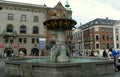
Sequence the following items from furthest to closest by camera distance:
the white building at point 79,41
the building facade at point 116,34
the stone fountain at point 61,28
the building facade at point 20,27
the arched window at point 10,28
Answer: the white building at point 79,41
the building facade at point 116,34
the arched window at point 10,28
the building facade at point 20,27
the stone fountain at point 61,28

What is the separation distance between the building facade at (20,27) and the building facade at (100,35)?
2240 cm

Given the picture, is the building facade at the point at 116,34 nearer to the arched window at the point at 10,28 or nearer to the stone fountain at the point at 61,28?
the arched window at the point at 10,28

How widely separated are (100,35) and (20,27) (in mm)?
30970

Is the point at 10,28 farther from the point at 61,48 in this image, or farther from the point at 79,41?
the point at 61,48

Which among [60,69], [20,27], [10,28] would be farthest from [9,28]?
[60,69]

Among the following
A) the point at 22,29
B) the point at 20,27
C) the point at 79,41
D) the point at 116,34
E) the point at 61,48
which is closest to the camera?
the point at 61,48

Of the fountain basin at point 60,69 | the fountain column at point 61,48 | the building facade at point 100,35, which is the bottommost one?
the fountain basin at point 60,69

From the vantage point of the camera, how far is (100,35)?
68500 millimetres

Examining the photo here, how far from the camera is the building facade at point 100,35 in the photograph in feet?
225

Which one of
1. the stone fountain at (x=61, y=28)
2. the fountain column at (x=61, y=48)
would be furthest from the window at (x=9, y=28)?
the fountain column at (x=61, y=48)

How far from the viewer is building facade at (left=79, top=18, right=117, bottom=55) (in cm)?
6844

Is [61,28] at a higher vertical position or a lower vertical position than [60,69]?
higher

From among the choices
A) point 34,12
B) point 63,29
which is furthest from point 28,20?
point 63,29

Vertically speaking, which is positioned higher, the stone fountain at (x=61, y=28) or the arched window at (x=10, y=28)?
the arched window at (x=10, y=28)
